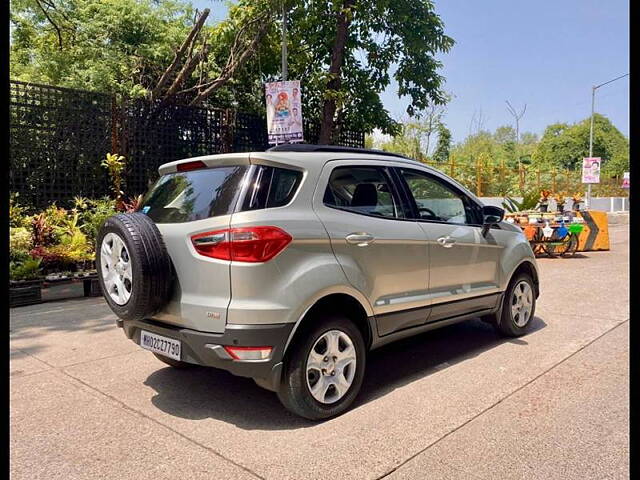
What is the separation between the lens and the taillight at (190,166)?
11.3 feet

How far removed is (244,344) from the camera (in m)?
2.90

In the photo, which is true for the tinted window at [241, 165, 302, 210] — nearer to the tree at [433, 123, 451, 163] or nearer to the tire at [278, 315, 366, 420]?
the tire at [278, 315, 366, 420]

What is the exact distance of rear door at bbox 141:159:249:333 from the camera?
2963 mm

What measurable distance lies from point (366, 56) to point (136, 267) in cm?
1103

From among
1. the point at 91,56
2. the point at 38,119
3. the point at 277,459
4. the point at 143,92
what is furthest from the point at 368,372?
the point at 91,56

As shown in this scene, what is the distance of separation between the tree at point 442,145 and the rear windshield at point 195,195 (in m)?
24.6

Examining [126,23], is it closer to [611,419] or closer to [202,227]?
[202,227]

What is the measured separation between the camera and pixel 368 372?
13.5ft

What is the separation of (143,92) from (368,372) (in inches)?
409

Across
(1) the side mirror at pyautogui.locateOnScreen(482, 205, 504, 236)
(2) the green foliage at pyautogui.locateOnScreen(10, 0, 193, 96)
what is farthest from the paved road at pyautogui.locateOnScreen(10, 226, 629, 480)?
(2) the green foliage at pyautogui.locateOnScreen(10, 0, 193, 96)

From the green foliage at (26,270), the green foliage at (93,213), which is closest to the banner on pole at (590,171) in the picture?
the green foliage at (93,213)

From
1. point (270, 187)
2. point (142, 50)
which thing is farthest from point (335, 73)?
point (270, 187)

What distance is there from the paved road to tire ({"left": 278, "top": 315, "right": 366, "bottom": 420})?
0.10m

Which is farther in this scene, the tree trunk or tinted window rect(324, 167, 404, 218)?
the tree trunk
